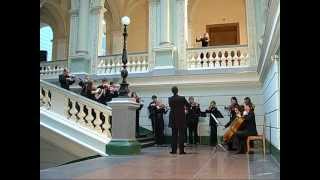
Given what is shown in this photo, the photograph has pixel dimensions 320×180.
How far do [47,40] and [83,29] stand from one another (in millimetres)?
7206

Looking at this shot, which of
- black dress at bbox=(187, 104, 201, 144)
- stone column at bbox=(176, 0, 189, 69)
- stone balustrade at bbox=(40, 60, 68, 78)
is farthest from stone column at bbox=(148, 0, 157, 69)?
stone balustrade at bbox=(40, 60, 68, 78)

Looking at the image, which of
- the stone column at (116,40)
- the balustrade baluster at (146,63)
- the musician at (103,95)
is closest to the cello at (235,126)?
the musician at (103,95)

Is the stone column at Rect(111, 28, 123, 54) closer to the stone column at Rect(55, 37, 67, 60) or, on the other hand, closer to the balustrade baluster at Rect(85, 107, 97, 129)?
the stone column at Rect(55, 37, 67, 60)

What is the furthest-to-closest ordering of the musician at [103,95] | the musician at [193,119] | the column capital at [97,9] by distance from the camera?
the column capital at [97,9]
the musician at [193,119]
the musician at [103,95]

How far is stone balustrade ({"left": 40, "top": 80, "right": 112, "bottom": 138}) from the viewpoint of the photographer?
10.3m

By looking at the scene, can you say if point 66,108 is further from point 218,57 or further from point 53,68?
point 53,68

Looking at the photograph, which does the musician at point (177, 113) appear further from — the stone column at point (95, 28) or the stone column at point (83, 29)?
the stone column at point (83, 29)

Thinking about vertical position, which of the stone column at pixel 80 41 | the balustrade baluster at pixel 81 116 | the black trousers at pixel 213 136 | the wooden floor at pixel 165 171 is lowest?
the black trousers at pixel 213 136

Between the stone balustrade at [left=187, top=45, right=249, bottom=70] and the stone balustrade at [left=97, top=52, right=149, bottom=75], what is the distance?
201 cm

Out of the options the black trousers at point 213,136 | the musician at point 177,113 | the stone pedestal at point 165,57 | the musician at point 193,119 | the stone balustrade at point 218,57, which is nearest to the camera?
the musician at point 177,113

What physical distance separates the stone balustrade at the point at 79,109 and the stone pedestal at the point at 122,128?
21.0 inches

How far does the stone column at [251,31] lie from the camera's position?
1491 centimetres

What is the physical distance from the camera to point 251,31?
15344 millimetres
